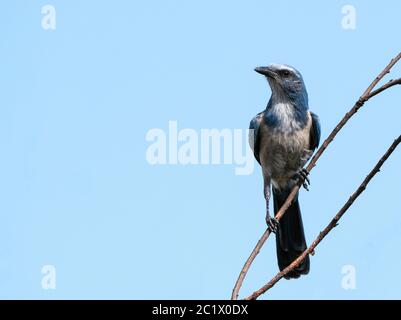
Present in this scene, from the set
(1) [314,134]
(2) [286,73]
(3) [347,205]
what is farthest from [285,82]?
(3) [347,205]

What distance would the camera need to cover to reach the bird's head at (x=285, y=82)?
7.38 metres

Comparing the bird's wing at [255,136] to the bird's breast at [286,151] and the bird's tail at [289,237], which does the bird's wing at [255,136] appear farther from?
the bird's tail at [289,237]

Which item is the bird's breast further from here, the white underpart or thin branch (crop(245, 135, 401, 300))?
thin branch (crop(245, 135, 401, 300))

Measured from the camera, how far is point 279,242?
7129 millimetres

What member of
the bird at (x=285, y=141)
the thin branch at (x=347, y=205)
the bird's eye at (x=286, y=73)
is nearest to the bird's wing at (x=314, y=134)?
the bird at (x=285, y=141)

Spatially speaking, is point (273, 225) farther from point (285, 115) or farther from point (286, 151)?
point (285, 115)

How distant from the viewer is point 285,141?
23.7ft

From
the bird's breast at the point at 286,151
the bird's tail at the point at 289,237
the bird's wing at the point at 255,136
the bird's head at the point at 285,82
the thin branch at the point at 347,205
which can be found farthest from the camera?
the bird's wing at the point at 255,136

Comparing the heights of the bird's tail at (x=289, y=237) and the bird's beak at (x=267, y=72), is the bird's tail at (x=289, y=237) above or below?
below

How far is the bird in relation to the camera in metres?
7.21

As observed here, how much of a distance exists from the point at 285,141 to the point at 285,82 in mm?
637
